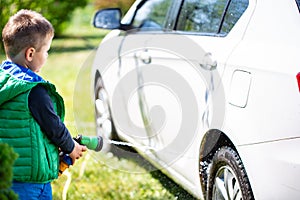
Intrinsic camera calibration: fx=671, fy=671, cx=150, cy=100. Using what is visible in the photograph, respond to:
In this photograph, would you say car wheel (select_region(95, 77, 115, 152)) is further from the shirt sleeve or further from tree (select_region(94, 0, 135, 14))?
tree (select_region(94, 0, 135, 14))

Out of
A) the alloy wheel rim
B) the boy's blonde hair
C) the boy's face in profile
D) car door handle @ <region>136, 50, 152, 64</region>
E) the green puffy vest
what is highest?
Answer: the boy's blonde hair

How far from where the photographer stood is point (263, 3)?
3750mm

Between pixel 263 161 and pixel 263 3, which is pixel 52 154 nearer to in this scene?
pixel 263 161

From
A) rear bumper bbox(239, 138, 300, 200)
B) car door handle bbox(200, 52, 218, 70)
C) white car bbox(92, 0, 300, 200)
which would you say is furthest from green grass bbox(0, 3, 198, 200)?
rear bumper bbox(239, 138, 300, 200)

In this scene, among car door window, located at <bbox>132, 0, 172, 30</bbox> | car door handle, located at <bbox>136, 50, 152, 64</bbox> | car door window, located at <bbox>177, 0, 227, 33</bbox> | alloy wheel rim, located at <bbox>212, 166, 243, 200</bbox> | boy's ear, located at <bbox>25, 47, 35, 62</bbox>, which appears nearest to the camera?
boy's ear, located at <bbox>25, 47, 35, 62</bbox>

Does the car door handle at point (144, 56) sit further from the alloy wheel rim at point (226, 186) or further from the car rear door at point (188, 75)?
the alloy wheel rim at point (226, 186)

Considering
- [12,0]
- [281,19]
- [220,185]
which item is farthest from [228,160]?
[12,0]

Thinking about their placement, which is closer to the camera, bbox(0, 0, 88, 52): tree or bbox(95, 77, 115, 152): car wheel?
bbox(95, 77, 115, 152): car wheel

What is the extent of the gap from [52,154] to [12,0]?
10493mm

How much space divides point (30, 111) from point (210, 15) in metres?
1.72

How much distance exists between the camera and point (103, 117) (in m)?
6.56

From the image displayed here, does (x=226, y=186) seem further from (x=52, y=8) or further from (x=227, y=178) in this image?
(x=52, y=8)

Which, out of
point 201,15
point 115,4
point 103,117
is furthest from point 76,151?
point 115,4

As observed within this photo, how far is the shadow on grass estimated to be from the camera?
5162mm
